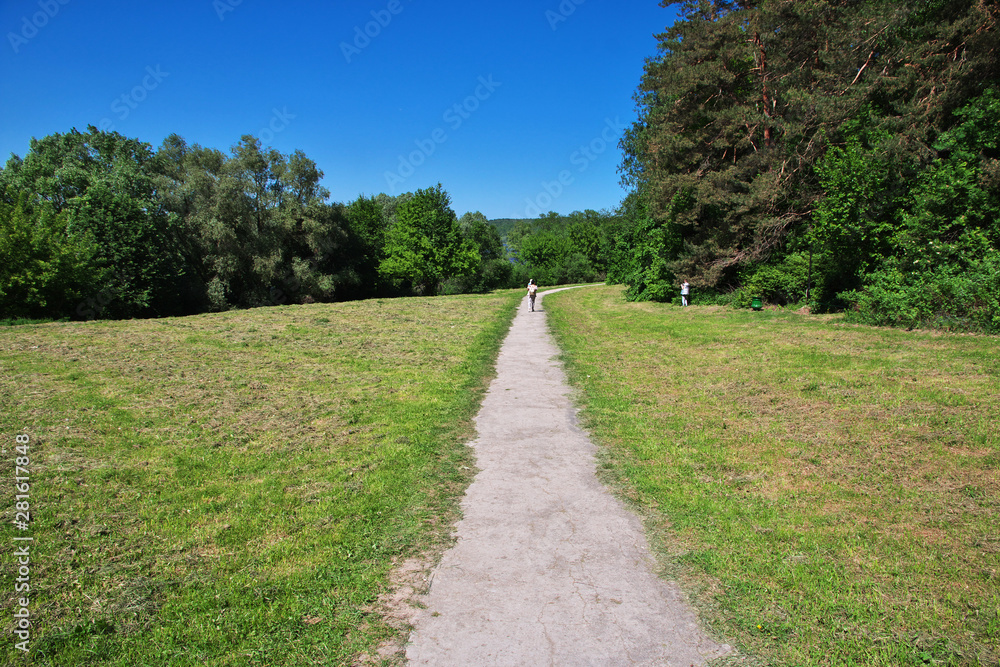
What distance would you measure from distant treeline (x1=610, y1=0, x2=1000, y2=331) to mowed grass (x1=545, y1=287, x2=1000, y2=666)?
5133 millimetres

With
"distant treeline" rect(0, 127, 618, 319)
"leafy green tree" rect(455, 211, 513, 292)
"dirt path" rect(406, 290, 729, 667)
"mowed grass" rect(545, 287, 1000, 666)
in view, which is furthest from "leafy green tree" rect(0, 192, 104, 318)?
"leafy green tree" rect(455, 211, 513, 292)

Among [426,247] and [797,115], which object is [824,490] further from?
[426,247]

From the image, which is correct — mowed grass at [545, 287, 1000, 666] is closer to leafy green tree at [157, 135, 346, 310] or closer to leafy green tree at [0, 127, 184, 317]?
leafy green tree at [0, 127, 184, 317]

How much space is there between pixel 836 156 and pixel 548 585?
787 inches

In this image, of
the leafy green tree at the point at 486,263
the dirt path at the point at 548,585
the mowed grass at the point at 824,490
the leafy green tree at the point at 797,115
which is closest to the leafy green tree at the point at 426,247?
the leafy green tree at the point at 486,263

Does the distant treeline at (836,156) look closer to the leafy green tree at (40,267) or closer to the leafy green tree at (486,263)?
the leafy green tree at (486,263)

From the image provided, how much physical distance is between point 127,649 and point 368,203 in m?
58.9

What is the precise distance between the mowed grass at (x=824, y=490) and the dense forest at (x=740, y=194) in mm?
5670

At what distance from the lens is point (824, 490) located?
5.07 meters

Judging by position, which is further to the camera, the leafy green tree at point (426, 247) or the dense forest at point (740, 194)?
the leafy green tree at point (426, 247)

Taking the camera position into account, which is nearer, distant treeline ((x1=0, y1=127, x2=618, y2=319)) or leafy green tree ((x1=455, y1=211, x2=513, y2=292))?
distant treeline ((x1=0, y1=127, x2=618, y2=319))

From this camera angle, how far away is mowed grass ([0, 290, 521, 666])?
3.21 m

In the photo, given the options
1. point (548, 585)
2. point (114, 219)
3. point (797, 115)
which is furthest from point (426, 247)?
point (548, 585)

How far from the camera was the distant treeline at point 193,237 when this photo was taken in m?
22.8
